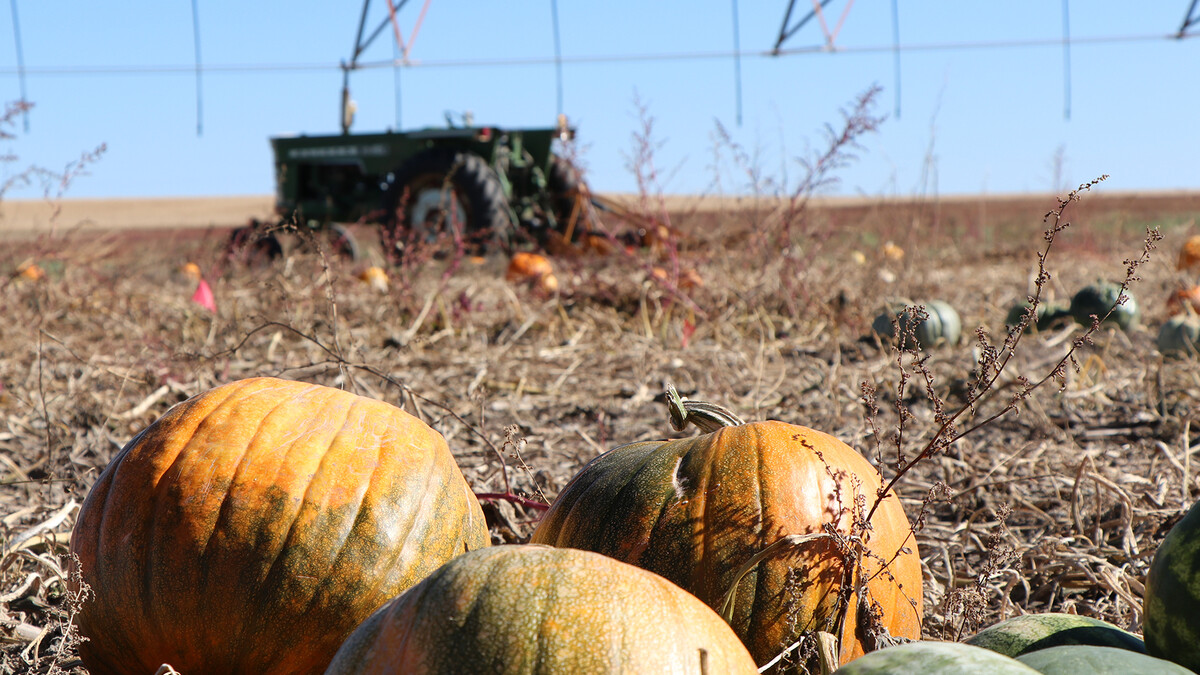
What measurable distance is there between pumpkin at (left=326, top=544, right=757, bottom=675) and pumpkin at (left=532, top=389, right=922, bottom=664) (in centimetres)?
34

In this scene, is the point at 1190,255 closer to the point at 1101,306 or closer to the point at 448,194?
the point at 1101,306

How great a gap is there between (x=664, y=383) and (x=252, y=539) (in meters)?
3.44

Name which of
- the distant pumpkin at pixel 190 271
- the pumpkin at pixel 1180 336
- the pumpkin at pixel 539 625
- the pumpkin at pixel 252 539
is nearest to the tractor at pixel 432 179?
the distant pumpkin at pixel 190 271

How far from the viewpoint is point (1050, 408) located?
4551mm

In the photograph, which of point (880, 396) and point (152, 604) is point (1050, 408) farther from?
point (152, 604)

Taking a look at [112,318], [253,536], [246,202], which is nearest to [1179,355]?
[253,536]

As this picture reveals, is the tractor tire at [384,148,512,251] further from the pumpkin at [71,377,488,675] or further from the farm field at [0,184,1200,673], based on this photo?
the pumpkin at [71,377,488,675]

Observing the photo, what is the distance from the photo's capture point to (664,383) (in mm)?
4934

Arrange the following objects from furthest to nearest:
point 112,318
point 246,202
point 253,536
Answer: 1. point 246,202
2. point 112,318
3. point 253,536

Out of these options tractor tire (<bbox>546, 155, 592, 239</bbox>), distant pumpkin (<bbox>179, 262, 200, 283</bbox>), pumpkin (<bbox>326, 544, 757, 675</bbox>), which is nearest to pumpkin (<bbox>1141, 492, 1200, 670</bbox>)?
pumpkin (<bbox>326, 544, 757, 675</bbox>)

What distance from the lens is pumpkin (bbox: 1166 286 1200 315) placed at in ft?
20.8

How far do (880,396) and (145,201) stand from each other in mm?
68622

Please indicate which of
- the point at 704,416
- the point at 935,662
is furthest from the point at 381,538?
the point at 935,662

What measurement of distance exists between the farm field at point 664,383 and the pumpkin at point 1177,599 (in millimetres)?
273
